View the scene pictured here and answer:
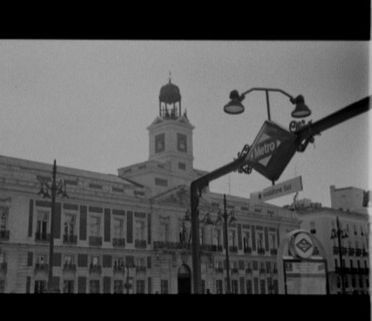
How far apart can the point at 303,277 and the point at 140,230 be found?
20.8m

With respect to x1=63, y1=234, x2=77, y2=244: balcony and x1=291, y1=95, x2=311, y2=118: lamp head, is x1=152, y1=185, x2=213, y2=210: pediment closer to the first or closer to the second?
x1=63, y1=234, x2=77, y2=244: balcony

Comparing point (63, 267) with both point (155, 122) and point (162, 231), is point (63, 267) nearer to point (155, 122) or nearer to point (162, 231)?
point (162, 231)

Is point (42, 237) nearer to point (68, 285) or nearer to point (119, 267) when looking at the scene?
point (68, 285)

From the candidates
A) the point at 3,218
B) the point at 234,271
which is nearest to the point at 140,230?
the point at 234,271

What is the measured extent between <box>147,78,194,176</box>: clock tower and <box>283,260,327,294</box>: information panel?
66.4ft

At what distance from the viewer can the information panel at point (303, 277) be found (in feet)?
25.3

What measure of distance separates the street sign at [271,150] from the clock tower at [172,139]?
20327 mm

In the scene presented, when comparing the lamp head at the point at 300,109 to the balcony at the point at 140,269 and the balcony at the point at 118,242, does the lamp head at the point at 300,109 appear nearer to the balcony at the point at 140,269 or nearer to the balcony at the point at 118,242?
the balcony at the point at 118,242

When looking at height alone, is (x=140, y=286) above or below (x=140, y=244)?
below

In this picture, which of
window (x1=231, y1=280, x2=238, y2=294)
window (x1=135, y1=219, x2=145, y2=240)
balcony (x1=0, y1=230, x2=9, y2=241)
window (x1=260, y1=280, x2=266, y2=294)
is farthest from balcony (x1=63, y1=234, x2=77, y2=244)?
window (x1=260, y1=280, x2=266, y2=294)

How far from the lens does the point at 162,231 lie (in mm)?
29266

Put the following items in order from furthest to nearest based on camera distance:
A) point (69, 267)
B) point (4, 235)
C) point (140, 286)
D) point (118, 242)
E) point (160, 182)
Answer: point (160, 182) < point (140, 286) < point (118, 242) < point (69, 267) < point (4, 235)

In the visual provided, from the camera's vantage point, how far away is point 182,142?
3016 cm
